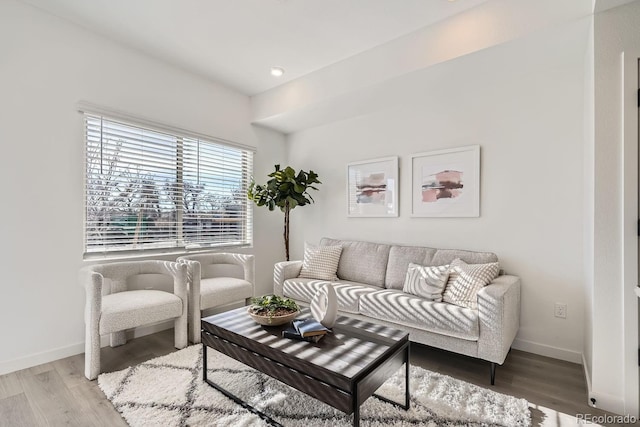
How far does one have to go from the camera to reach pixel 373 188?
3.70 meters

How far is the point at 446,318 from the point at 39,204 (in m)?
3.25

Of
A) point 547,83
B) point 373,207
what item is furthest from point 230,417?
point 547,83

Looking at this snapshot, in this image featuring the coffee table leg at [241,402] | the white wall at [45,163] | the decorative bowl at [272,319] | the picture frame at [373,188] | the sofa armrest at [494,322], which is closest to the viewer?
the coffee table leg at [241,402]

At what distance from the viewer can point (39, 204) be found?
7.97 feet

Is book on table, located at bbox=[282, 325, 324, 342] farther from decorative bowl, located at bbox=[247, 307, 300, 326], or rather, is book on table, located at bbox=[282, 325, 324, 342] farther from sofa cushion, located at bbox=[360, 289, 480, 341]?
sofa cushion, located at bbox=[360, 289, 480, 341]

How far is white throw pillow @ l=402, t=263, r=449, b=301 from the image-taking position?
8.25 ft

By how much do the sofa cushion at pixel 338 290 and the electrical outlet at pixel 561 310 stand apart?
4.79 ft

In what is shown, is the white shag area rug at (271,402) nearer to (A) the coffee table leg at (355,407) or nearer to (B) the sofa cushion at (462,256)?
(A) the coffee table leg at (355,407)

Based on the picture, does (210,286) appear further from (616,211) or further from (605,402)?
(616,211)

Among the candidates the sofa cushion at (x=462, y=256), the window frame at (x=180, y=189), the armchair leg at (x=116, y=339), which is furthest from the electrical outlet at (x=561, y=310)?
the armchair leg at (x=116, y=339)

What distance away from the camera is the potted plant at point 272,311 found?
75.6 inches

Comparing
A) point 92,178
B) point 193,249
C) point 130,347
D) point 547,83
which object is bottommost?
point 130,347

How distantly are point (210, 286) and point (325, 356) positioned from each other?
1.85 meters

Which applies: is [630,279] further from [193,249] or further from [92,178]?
[92,178]
